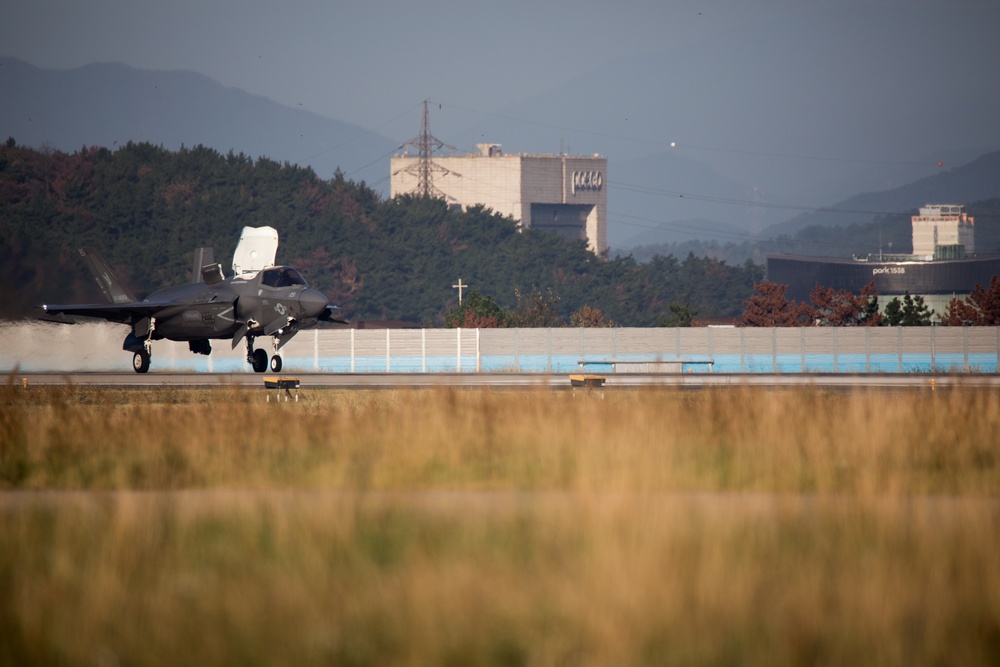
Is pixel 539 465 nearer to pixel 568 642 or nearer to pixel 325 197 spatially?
pixel 568 642

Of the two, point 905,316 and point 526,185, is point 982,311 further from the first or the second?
point 526,185

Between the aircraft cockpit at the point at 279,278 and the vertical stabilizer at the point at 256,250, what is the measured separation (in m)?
3.58

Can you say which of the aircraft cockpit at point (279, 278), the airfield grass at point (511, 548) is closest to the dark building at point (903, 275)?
the aircraft cockpit at point (279, 278)

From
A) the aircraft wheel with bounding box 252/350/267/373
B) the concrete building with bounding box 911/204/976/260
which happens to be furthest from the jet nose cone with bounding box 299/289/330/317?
the concrete building with bounding box 911/204/976/260

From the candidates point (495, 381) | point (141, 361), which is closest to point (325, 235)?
point (141, 361)

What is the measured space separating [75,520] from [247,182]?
10036 cm

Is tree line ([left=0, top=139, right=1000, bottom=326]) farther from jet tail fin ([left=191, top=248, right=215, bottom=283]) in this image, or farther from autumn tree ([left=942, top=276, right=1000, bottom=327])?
jet tail fin ([left=191, top=248, right=215, bottom=283])

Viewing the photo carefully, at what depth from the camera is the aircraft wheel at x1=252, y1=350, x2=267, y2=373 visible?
36.0m

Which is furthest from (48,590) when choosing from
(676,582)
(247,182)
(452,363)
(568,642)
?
(247,182)

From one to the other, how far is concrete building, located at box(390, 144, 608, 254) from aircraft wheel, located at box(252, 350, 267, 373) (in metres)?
130

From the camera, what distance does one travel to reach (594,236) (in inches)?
7269

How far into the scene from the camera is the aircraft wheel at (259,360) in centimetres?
3597

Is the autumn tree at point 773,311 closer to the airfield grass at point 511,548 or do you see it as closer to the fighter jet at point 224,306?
the fighter jet at point 224,306

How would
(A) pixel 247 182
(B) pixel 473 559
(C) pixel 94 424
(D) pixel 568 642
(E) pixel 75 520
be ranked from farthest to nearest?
(A) pixel 247 182 < (C) pixel 94 424 < (E) pixel 75 520 < (B) pixel 473 559 < (D) pixel 568 642
